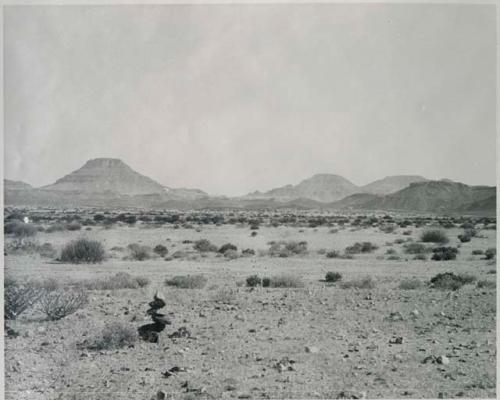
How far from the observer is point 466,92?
10.2m

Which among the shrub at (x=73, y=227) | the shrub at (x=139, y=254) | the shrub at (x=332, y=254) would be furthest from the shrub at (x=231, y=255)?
the shrub at (x=73, y=227)

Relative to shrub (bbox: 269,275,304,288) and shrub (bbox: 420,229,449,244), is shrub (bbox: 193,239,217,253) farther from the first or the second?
shrub (bbox: 420,229,449,244)

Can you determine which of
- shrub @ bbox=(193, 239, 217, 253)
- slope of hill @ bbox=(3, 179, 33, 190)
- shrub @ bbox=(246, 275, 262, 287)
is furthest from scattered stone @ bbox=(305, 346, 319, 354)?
shrub @ bbox=(193, 239, 217, 253)

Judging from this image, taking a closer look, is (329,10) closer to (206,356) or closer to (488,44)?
(488,44)

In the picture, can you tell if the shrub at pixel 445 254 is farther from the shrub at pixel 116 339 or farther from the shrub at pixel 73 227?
the shrub at pixel 73 227

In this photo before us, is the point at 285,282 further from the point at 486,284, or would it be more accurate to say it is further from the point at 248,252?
the point at 248,252

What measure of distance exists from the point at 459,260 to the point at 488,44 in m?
5.91

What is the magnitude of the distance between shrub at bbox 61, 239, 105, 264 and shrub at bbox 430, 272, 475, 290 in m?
7.81

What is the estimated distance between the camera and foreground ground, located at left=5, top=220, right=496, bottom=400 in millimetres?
6910

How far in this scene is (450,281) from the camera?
11.0 meters

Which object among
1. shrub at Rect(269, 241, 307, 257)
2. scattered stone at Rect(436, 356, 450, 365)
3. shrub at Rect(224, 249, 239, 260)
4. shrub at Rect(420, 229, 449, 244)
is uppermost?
shrub at Rect(420, 229, 449, 244)

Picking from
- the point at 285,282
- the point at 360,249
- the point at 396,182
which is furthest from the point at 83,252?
the point at 396,182

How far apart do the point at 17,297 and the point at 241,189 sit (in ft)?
18.0

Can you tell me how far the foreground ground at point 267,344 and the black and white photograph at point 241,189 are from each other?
0.03m
